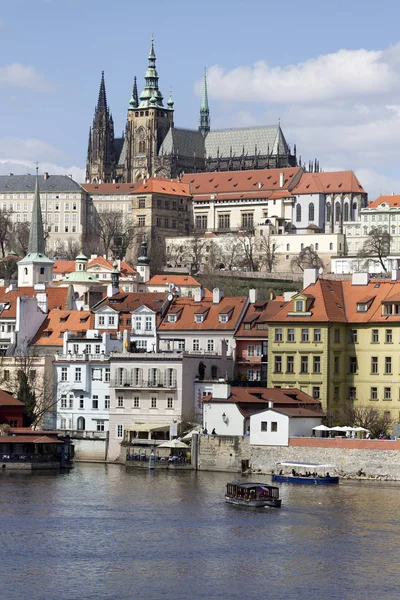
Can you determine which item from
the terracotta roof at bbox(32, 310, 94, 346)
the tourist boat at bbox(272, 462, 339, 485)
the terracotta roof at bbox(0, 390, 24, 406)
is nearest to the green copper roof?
the terracotta roof at bbox(32, 310, 94, 346)

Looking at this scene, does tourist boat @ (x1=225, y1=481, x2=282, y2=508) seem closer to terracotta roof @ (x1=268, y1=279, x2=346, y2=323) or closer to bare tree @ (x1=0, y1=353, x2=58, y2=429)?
terracotta roof @ (x1=268, y1=279, x2=346, y2=323)

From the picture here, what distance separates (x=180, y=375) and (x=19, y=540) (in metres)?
25.8

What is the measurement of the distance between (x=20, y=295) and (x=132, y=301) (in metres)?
8.21

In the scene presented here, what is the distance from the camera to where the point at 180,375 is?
82625 mm

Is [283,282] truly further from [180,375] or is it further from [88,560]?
[88,560]

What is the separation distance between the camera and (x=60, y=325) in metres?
94.0

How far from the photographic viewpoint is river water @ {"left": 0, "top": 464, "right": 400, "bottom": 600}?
5094 centimetres

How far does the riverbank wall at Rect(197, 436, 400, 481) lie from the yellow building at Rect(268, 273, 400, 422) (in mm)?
6512

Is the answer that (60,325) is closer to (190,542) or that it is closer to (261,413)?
(261,413)

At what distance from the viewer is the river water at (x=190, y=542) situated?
50938mm

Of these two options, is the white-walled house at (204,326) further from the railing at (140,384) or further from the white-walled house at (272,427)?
the white-walled house at (272,427)

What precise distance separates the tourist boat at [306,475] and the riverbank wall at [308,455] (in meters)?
0.57

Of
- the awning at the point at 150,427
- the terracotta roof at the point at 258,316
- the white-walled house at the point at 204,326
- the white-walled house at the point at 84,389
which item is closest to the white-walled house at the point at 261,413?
the awning at the point at 150,427

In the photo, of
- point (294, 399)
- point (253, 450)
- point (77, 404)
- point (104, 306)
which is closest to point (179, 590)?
point (253, 450)
